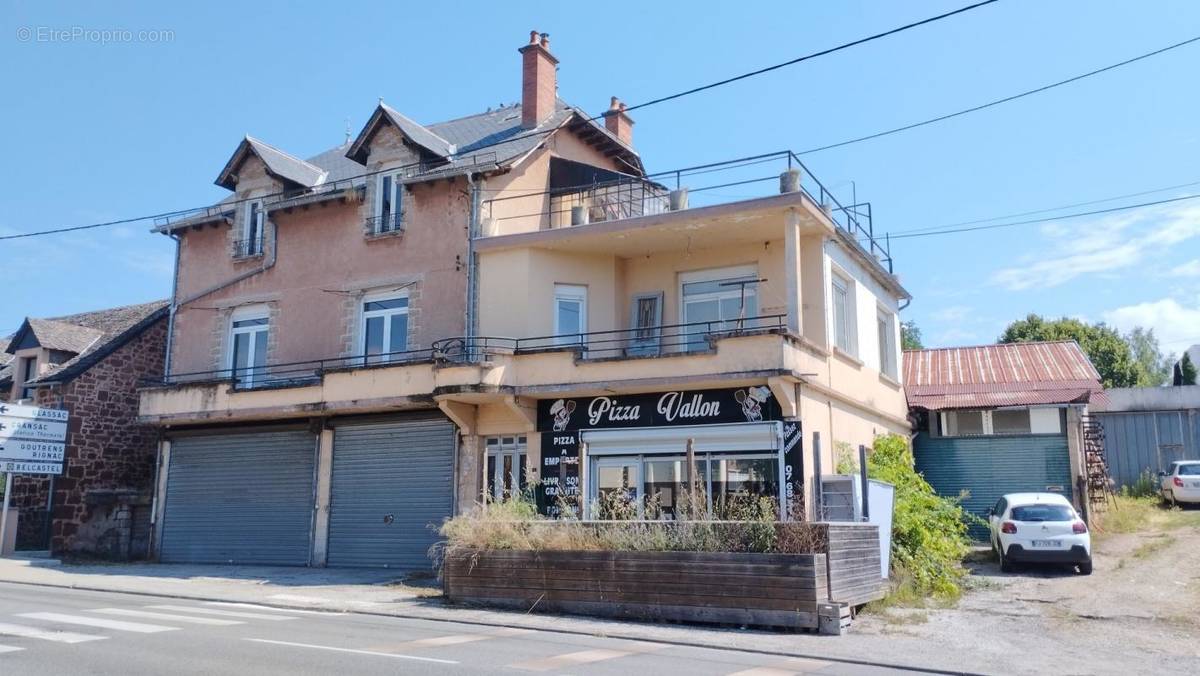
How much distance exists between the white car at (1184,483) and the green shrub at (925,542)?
12.2 meters

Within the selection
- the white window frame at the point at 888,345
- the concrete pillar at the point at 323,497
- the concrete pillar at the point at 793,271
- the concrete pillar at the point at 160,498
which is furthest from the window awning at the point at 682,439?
the concrete pillar at the point at 160,498

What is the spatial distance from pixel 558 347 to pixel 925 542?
7.72m

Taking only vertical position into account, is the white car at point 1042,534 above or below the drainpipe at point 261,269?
below

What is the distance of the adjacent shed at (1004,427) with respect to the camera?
78.6 ft

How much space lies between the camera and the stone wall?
81.7 ft

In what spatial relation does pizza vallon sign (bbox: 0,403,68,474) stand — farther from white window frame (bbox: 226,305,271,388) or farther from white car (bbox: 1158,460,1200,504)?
white car (bbox: 1158,460,1200,504)

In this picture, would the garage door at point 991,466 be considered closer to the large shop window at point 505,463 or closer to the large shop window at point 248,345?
the large shop window at point 505,463

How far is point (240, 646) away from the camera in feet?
33.1

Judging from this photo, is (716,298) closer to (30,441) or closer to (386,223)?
(386,223)

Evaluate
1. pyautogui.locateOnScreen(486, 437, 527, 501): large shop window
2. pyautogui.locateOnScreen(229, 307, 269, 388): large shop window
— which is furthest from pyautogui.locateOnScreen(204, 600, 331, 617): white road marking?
pyautogui.locateOnScreen(229, 307, 269, 388): large shop window

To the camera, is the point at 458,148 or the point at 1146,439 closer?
the point at 458,148

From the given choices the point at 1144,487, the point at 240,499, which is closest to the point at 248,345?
the point at 240,499

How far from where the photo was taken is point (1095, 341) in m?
54.2

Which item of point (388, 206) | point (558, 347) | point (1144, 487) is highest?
point (388, 206)
